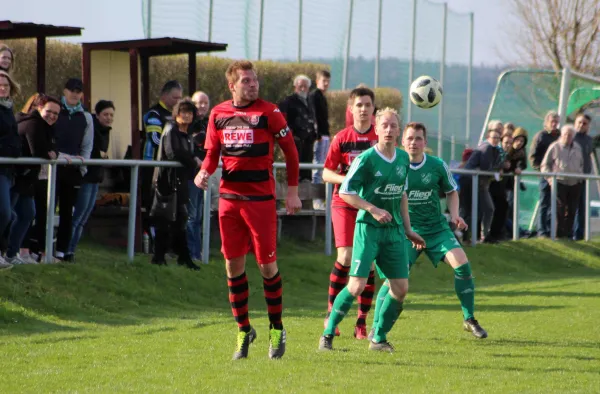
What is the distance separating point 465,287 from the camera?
33.6 ft

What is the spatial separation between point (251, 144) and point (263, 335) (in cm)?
234

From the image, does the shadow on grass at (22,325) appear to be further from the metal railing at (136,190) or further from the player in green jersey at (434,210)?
the player in green jersey at (434,210)

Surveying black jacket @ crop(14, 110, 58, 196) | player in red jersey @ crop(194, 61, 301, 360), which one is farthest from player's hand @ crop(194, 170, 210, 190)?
black jacket @ crop(14, 110, 58, 196)

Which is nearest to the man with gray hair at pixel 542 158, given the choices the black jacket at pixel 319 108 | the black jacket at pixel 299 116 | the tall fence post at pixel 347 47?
the black jacket at pixel 319 108

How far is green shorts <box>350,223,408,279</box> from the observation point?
8.79m

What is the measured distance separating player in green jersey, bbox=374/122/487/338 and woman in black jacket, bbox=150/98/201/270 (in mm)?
3687

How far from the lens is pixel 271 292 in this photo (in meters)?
8.62

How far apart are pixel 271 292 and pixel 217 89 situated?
11.6 m

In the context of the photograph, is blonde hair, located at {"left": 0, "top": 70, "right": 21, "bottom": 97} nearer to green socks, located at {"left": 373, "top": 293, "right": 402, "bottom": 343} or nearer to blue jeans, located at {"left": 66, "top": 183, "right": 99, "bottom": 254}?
blue jeans, located at {"left": 66, "top": 183, "right": 99, "bottom": 254}

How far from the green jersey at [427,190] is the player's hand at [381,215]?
5.39 feet

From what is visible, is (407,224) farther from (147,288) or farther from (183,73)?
(183,73)

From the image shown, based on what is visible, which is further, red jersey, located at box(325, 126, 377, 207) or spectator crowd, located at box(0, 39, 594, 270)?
spectator crowd, located at box(0, 39, 594, 270)

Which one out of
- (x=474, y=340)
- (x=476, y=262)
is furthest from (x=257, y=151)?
(x=476, y=262)

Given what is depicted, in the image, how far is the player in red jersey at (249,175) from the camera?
844 centimetres
